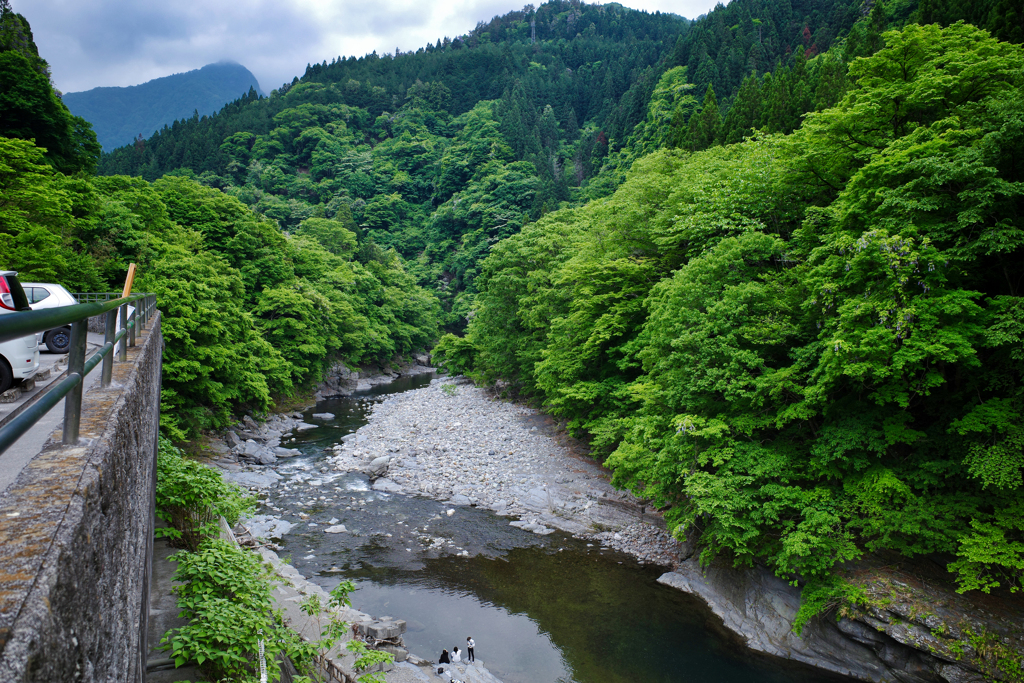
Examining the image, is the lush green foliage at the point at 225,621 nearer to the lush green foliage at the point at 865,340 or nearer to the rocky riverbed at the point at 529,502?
the rocky riverbed at the point at 529,502

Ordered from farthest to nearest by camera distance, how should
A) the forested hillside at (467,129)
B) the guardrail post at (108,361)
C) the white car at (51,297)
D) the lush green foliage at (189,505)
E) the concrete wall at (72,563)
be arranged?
the forested hillside at (467,129)
the white car at (51,297)
the lush green foliage at (189,505)
the guardrail post at (108,361)
the concrete wall at (72,563)

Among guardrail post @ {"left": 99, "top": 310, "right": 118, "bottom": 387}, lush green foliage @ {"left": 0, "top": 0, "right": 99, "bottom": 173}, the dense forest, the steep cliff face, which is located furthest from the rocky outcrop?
guardrail post @ {"left": 99, "top": 310, "right": 118, "bottom": 387}

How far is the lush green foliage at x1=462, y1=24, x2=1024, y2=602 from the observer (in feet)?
29.6

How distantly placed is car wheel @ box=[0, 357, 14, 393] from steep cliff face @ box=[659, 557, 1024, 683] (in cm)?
1365

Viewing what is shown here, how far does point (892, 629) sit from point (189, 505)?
43.1 ft

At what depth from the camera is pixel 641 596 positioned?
12758 millimetres

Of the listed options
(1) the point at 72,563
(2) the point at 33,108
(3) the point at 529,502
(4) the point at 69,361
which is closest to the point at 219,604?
(4) the point at 69,361

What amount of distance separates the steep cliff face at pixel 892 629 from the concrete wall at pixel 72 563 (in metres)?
12.2

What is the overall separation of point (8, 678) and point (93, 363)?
2.30m

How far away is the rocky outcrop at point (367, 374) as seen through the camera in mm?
40375

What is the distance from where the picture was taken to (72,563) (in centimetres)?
173

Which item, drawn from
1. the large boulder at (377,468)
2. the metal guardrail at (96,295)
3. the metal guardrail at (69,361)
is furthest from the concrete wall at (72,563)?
the metal guardrail at (96,295)

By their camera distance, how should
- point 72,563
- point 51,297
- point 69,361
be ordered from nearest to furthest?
point 72,563 → point 69,361 → point 51,297

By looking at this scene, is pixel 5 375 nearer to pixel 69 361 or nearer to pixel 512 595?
pixel 69 361
